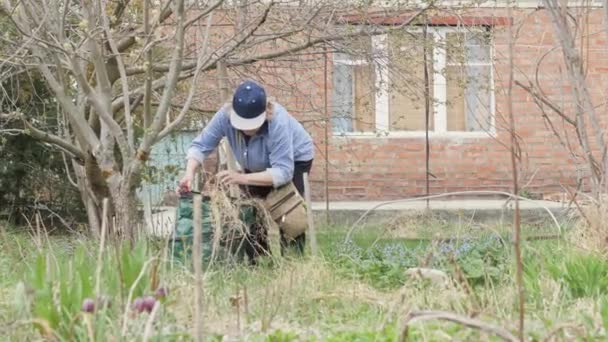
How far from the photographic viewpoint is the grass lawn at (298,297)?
3.64 metres

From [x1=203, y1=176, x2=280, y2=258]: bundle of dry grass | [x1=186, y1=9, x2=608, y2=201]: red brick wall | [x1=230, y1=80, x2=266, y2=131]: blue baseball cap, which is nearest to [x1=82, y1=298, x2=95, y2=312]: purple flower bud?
[x1=203, y1=176, x2=280, y2=258]: bundle of dry grass

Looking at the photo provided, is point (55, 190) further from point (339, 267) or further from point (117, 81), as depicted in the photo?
point (339, 267)

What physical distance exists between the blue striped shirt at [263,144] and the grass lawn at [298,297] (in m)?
0.69

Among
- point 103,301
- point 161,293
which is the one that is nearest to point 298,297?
point 161,293

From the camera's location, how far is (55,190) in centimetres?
1188

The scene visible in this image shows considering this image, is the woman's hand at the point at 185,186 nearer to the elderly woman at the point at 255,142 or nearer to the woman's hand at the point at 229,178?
the elderly woman at the point at 255,142

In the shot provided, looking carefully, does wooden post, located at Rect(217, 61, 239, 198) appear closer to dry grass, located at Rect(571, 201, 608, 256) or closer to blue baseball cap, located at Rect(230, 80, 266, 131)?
blue baseball cap, located at Rect(230, 80, 266, 131)

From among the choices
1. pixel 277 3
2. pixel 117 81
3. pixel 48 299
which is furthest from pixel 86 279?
pixel 117 81

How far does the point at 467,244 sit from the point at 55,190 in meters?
6.52

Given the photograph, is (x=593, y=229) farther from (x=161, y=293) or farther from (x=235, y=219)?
(x=161, y=293)

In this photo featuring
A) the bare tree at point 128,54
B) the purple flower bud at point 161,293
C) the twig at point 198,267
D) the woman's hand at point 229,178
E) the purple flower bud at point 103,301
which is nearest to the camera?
the twig at point 198,267

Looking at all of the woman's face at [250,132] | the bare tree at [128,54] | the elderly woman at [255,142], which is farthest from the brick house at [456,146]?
the woman's face at [250,132]

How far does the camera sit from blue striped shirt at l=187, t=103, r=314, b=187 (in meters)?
6.62

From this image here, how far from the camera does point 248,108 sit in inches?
254
